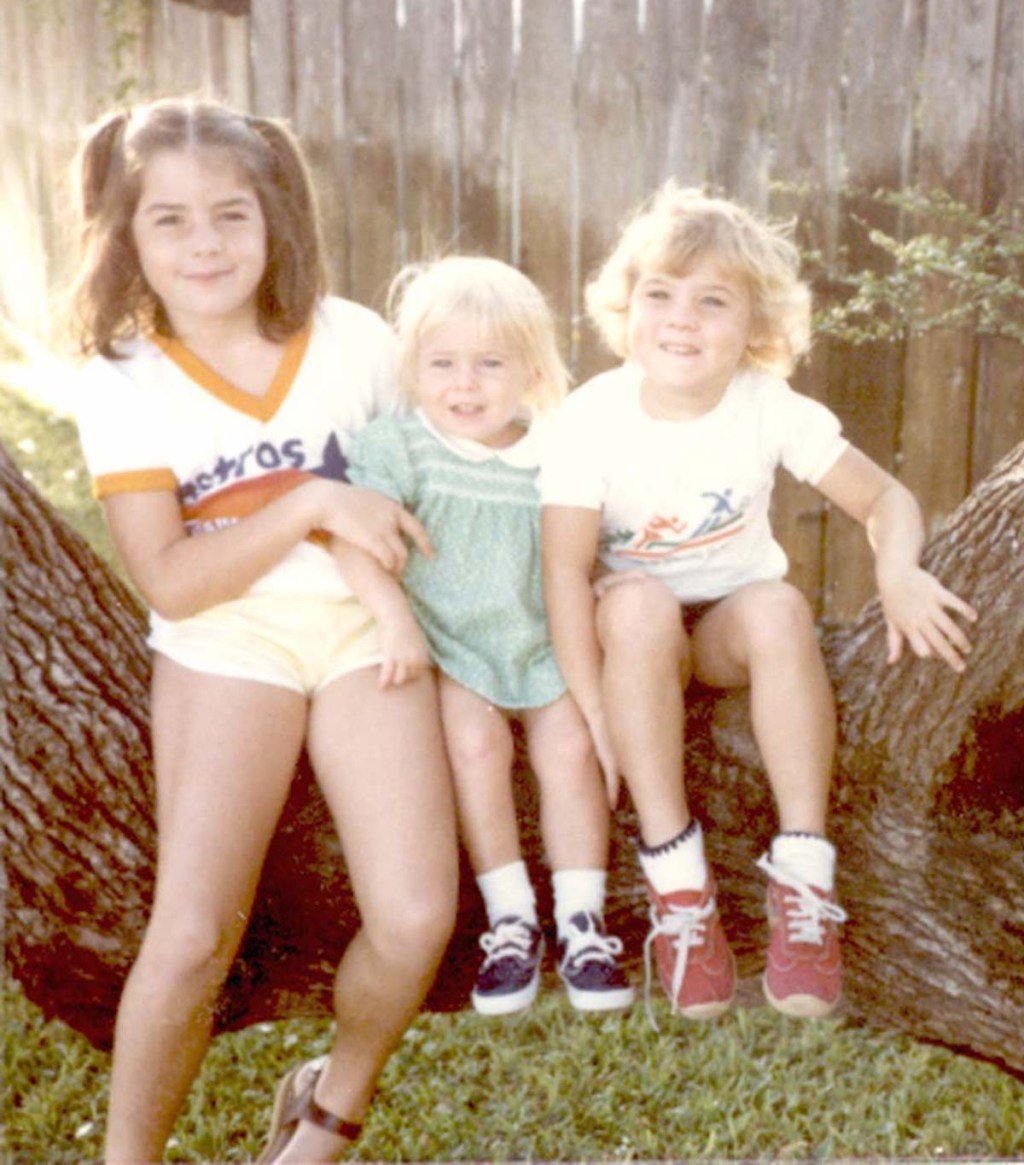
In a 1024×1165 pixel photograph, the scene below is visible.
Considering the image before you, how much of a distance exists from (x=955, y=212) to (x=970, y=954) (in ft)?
4.62

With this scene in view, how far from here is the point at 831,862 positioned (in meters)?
1.75

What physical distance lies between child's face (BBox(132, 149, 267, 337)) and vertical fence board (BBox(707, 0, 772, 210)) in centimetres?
111

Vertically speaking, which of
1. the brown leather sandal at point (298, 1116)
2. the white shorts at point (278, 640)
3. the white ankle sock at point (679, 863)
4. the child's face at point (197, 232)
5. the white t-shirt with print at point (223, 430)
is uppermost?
the child's face at point (197, 232)

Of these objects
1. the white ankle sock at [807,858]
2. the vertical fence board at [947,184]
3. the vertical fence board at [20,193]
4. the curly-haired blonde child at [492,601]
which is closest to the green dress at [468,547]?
the curly-haired blonde child at [492,601]

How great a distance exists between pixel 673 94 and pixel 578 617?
1323 mm

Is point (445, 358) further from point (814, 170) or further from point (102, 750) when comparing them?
point (814, 170)

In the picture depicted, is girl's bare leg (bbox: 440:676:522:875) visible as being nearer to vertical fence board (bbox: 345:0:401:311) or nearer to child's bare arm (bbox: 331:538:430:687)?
child's bare arm (bbox: 331:538:430:687)

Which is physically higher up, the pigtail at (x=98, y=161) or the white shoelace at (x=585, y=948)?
the pigtail at (x=98, y=161)

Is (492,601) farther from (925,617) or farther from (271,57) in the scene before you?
(271,57)

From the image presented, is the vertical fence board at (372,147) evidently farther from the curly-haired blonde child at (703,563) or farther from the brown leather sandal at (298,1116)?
the brown leather sandal at (298,1116)

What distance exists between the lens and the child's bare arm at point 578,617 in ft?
6.03

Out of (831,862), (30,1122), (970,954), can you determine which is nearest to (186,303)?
(831,862)

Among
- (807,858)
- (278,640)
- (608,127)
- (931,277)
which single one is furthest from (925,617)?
(608,127)

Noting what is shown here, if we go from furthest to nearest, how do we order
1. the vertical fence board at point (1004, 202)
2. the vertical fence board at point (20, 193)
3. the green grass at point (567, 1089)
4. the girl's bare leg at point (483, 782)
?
the green grass at point (567, 1089) → the vertical fence board at point (1004, 202) → the vertical fence board at point (20, 193) → the girl's bare leg at point (483, 782)
